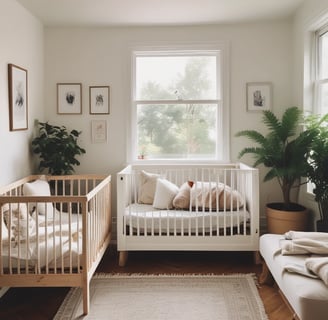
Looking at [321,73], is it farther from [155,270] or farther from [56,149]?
[56,149]

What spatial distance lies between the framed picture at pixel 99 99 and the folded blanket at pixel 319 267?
2700 mm

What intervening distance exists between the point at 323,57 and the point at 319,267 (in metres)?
2.21

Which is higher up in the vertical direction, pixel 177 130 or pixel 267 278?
pixel 177 130

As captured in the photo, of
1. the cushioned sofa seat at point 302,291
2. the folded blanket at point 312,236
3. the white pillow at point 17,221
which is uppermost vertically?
the white pillow at point 17,221

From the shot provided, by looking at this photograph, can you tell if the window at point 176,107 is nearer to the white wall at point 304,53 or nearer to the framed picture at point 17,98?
the white wall at point 304,53

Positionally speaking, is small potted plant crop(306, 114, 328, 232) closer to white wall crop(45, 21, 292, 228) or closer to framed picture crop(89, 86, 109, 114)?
white wall crop(45, 21, 292, 228)

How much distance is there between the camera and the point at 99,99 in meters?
4.07

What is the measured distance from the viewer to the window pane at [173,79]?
411 cm

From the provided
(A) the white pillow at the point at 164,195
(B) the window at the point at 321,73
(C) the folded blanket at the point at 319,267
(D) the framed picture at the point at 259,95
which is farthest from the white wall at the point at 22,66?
(B) the window at the point at 321,73

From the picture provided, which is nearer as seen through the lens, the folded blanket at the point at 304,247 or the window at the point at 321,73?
the folded blanket at the point at 304,247

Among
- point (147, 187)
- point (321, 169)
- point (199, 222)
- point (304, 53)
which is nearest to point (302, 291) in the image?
point (321, 169)

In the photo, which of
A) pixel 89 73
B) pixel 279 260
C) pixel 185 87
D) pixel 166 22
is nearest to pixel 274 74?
pixel 185 87

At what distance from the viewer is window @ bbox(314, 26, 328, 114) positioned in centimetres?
341

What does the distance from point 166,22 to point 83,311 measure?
2884 millimetres
